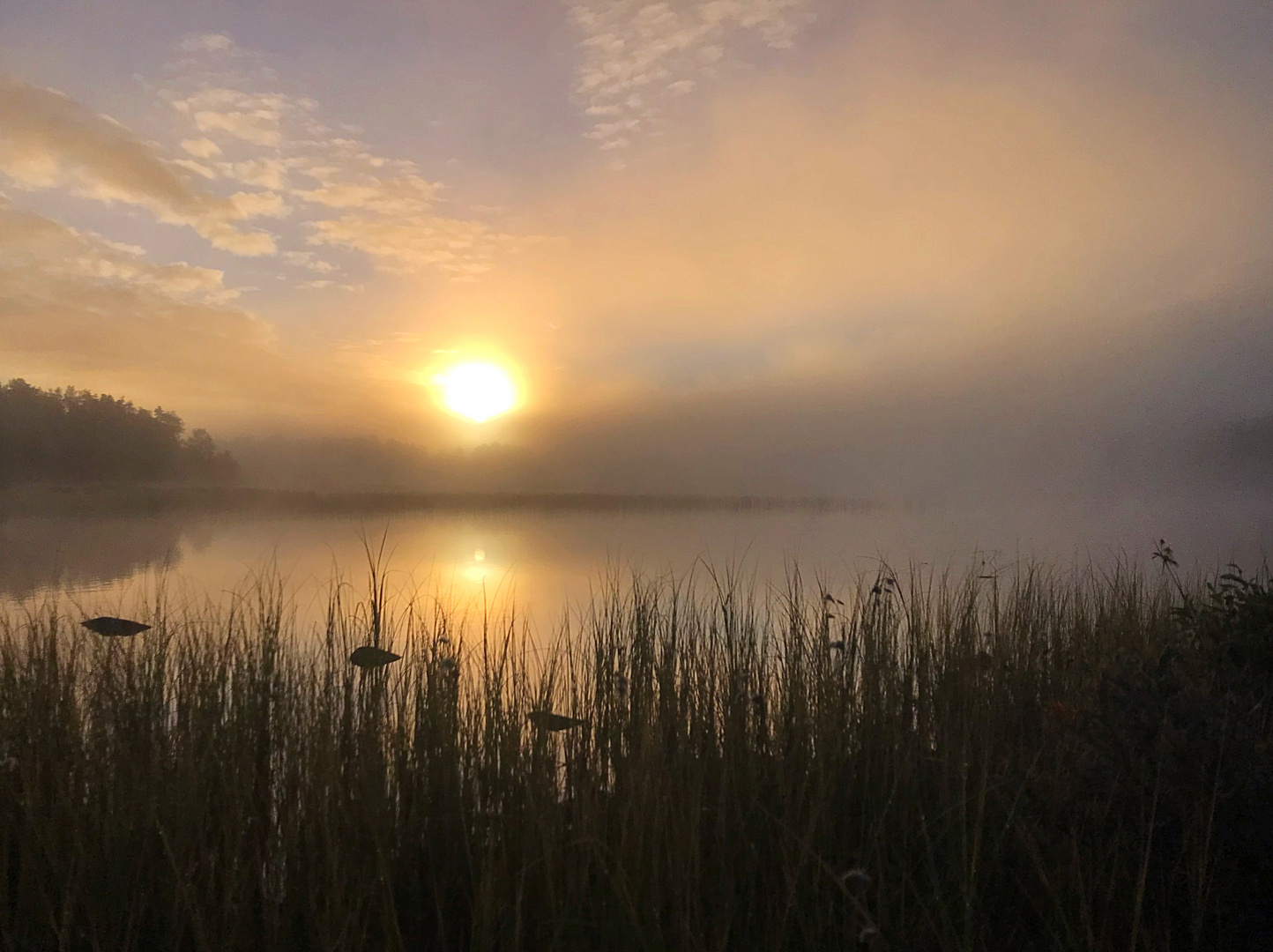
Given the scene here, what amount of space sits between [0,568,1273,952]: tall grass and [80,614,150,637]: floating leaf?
773 mm

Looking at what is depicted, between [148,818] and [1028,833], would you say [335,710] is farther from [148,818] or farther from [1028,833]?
[1028,833]

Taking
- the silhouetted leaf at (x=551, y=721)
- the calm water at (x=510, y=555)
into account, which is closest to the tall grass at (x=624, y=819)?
the silhouetted leaf at (x=551, y=721)

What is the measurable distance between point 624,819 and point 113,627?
12.8ft

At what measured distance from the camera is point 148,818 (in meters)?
2.63

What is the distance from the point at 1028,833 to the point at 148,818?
2.91 metres

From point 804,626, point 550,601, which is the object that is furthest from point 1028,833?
point 550,601

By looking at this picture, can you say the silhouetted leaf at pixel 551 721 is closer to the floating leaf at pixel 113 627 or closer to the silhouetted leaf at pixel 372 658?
the silhouetted leaf at pixel 372 658

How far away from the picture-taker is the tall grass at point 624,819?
2301mm

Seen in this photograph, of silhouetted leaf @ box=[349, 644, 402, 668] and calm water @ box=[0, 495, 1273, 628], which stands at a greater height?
silhouetted leaf @ box=[349, 644, 402, 668]

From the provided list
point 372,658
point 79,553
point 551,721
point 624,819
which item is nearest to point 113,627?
point 372,658

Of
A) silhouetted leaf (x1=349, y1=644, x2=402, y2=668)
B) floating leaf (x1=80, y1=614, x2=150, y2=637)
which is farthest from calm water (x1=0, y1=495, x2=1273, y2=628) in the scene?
silhouetted leaf (x1=349, y1=644, x2=402, y2=668)

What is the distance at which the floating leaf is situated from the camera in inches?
186

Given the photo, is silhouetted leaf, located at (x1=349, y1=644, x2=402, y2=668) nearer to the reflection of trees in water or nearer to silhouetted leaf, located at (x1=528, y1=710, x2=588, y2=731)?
silhouetted leaf, located at (x1=528, y1=710, x2=588, y2=731)

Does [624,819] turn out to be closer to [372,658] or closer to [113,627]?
[372,658]
